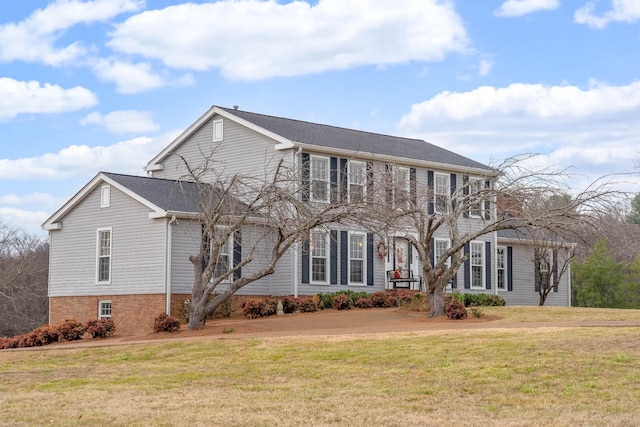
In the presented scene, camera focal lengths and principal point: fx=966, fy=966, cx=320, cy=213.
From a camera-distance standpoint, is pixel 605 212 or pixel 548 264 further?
pixel 548 264

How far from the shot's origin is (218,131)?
36.7 m

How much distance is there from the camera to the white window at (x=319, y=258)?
34.6m

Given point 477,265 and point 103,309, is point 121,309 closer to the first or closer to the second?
point 103,309

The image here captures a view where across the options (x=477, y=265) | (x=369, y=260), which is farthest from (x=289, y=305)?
(x=477, y=265)

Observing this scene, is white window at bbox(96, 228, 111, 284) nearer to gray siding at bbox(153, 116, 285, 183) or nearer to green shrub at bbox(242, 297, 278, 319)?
gray siding at bbox(153, 116, 285, 183)

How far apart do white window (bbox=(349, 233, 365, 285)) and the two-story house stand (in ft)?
0.12

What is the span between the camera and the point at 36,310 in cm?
5322

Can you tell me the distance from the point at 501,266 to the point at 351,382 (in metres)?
26.6

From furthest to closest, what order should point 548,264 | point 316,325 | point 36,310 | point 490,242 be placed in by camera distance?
1. point 36,310
2. point 548,264
3. point 490,242
4. point 316,325

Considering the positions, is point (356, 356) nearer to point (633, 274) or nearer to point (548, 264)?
point (548, 264)

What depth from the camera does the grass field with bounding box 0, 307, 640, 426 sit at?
1434 cm

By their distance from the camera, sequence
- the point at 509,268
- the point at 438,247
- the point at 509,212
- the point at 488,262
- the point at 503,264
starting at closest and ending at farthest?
→ the point at 509,212 < the point at 438,247 < the point at 488,262 < the point at 503,264 < the point at 509,268

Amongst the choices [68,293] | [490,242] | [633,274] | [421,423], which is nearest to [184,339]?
[68,293]

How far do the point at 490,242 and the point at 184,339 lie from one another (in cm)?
1869
